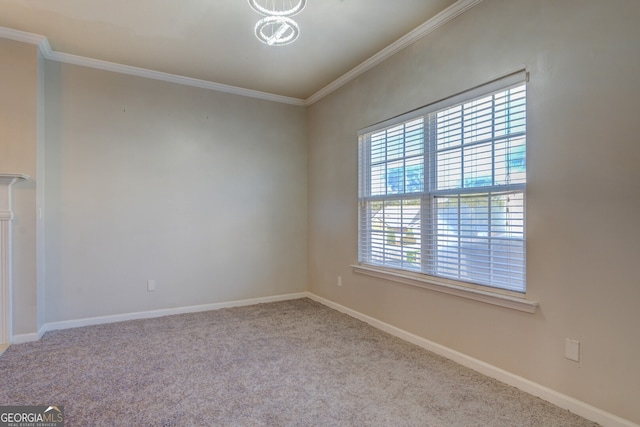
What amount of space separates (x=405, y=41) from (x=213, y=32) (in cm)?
170

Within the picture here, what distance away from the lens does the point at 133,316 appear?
12.2 feet

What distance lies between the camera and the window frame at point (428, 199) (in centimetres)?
225

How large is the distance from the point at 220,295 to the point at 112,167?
190 centimetres

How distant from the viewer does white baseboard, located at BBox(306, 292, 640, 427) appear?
6.02ft

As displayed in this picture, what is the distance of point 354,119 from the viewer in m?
3.81

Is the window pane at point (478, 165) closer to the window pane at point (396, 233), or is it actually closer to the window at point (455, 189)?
the window at point (455, 189)

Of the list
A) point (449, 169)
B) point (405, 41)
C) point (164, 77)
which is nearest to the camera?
point (449, 169)

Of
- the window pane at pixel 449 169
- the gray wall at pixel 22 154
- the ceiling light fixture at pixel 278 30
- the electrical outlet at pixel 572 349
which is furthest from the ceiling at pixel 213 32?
the electrical outlet at pixel 572 349

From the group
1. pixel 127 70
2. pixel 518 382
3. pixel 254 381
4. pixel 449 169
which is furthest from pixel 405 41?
pixel 254 381

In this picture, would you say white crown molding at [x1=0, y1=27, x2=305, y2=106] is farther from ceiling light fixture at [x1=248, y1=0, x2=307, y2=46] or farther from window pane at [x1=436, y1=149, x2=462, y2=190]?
window pane at [x1=436, y1=149, x2=462, y2=190]

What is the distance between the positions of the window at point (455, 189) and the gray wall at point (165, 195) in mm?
1507

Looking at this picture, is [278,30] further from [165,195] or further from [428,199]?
[165,195]

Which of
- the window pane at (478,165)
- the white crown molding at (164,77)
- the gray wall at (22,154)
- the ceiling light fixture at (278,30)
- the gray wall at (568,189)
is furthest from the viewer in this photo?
the white crown molding at (164,77)

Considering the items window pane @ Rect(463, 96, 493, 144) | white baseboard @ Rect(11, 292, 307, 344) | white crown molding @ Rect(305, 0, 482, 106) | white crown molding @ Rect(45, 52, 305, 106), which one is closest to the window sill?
window pane @ Rect(463, 96, 493, 144)
